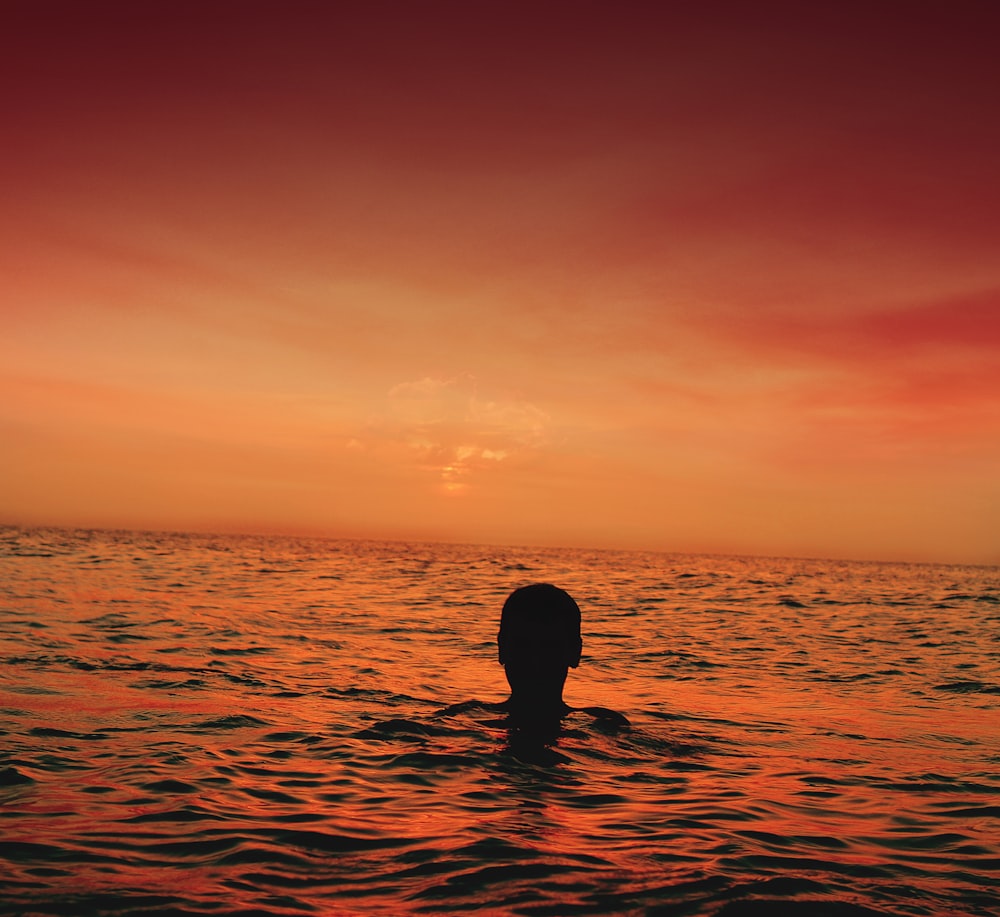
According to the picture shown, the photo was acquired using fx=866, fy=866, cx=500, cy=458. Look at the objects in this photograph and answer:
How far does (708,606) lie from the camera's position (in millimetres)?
29438

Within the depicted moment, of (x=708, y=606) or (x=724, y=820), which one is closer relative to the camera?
(x=724, y=820)

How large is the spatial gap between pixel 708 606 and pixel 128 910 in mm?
27191

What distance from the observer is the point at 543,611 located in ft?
25.3

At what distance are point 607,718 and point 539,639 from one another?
1708 millimetres

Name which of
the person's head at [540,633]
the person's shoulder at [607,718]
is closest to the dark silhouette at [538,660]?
the person's head at [540,633]

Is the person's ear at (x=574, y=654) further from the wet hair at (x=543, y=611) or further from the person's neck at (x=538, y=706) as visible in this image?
the person's neck at (x=538, y=706)

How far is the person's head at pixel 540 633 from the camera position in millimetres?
7691

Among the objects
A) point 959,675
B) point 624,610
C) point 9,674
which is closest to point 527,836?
point 9,674

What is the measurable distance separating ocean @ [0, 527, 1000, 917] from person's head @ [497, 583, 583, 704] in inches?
28.7

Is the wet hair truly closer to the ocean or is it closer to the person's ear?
the person's ear

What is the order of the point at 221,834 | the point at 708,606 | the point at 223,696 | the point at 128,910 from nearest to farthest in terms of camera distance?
the point at 128,910
the point at 221,834
the point at 223,696
the point at 708,606

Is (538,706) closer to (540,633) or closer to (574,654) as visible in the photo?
(574,654)

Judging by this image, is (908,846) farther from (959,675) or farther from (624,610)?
(624,610)

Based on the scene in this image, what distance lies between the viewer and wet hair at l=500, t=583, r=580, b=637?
25.2 feet
